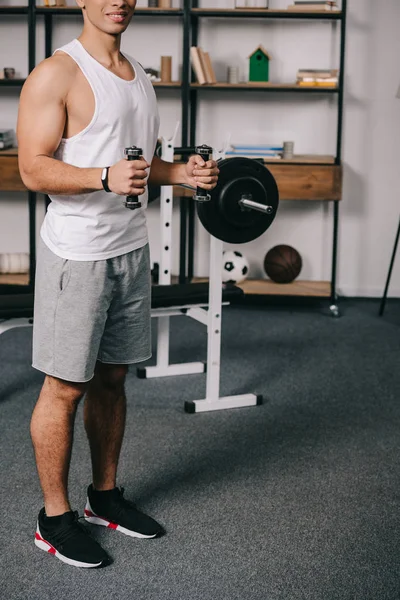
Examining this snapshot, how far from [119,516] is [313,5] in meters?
3.50

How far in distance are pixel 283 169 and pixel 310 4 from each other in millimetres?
974

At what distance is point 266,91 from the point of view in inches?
196

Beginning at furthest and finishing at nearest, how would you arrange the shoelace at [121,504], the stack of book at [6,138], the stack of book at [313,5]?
the stack of book at [6,138]
the stack of book at [313,5]
the shoelace at [121,504]

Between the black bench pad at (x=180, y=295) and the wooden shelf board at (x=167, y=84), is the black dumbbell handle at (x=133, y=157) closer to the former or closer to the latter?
the black bench pad at (x=180, y=295)

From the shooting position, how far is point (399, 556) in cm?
214

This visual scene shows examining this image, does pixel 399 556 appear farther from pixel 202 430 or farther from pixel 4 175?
pixel 4 175

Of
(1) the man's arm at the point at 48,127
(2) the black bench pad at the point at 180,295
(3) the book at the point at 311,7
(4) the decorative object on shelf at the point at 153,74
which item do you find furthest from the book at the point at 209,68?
(1) the man's arm at the point at 48,127

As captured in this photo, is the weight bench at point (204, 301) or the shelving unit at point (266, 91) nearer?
the weight bench at point (204, 301)

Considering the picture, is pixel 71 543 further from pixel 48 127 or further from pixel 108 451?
pixel 48 127

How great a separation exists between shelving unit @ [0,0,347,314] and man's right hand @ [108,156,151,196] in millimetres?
3001

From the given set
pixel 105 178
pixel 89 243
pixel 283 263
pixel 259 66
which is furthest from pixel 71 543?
pixel 259 66

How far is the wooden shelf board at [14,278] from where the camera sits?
4902mm

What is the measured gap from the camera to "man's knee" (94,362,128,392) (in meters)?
2.15

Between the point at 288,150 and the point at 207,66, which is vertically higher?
the point at 207,66
